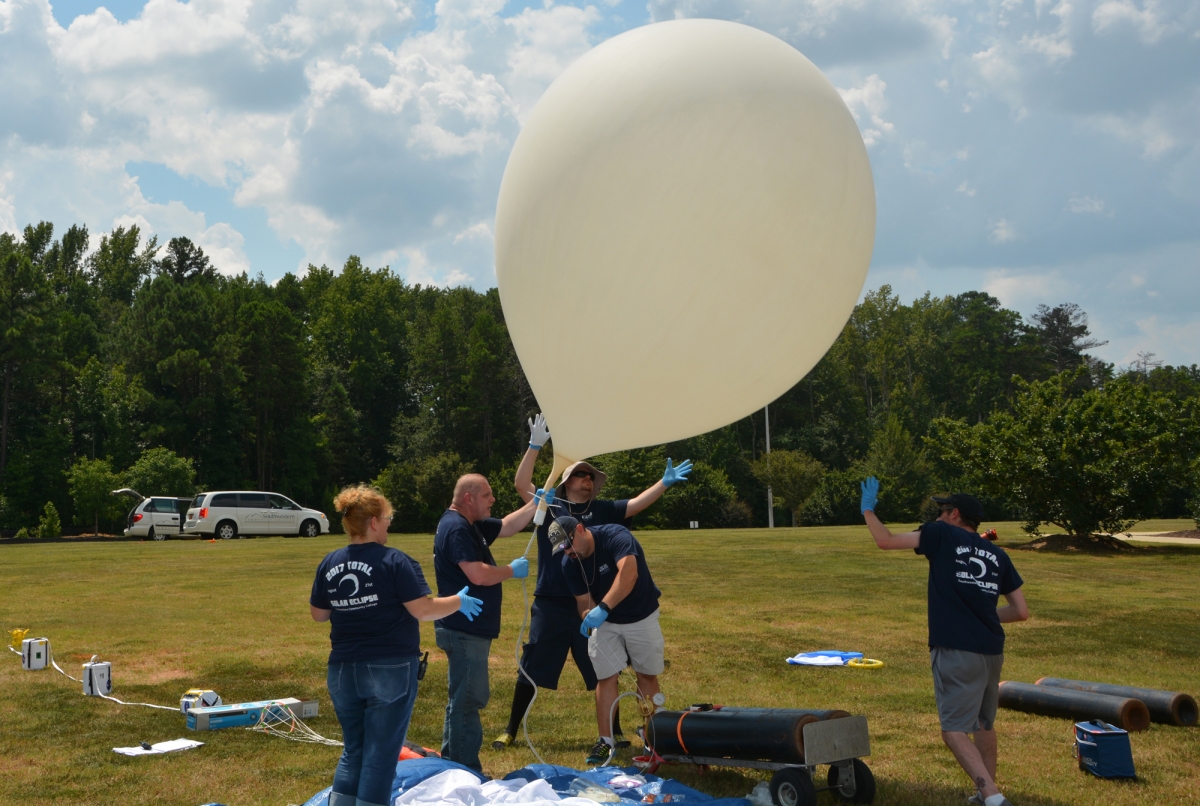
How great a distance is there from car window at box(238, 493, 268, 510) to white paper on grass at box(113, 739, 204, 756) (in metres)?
23.1

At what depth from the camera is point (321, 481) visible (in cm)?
5528

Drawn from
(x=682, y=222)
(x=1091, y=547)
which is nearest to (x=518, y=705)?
(x=682, y=222)

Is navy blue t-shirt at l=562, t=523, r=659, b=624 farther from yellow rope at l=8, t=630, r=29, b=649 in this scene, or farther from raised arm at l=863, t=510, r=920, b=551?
yellow rope at l=8, t=630, r=29, b=649

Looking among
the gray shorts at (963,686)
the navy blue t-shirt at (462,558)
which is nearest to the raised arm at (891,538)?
the gray shorts at (963,686)

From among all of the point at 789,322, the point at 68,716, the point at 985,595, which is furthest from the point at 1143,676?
the point at 68,716

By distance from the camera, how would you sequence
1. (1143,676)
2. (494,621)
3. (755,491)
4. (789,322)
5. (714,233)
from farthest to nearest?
(755,491) < (1143,676) < (494,621) < (789,322) < (714,233)

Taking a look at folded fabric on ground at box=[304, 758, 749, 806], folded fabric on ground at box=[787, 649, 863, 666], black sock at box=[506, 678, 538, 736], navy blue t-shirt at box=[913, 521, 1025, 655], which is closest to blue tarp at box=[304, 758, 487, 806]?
folded fabric on ground at box=[304, 758, 749, 806]

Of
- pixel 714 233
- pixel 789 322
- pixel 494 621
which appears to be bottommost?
pixel 494 621

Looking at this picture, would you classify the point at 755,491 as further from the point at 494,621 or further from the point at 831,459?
the point at 494,621

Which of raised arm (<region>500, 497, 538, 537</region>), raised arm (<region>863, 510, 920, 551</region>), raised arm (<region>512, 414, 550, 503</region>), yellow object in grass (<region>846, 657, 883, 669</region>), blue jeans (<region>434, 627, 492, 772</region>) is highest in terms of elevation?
raised arm (<region>512, 414, 550, 503</region>)

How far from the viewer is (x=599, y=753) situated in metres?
5.89

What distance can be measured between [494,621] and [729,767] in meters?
1.62

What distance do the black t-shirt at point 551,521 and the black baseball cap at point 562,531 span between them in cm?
38

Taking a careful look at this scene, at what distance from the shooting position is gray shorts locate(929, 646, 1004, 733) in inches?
195
